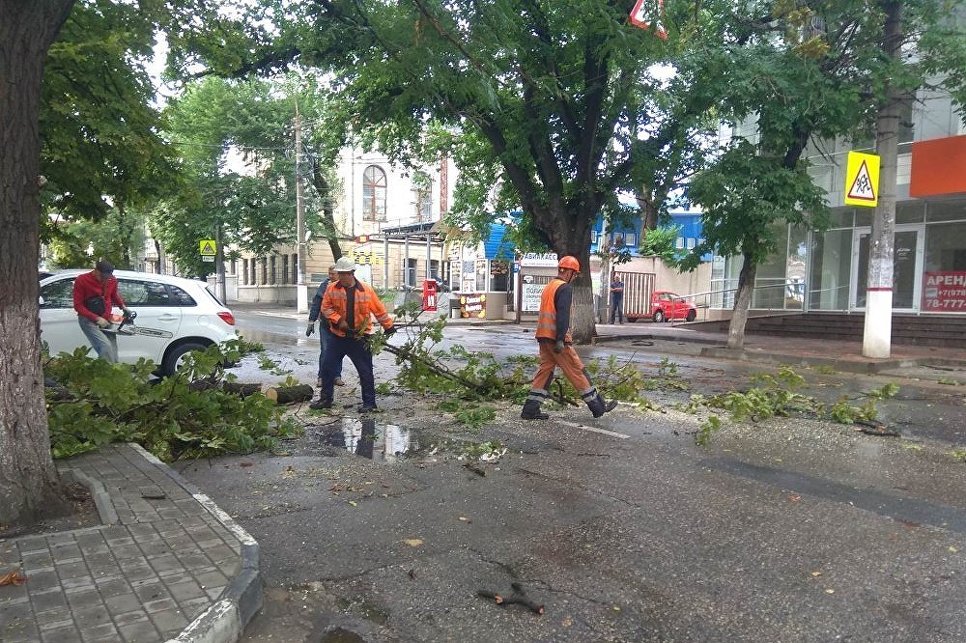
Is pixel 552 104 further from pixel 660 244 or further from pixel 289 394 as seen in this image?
pixel 660 244

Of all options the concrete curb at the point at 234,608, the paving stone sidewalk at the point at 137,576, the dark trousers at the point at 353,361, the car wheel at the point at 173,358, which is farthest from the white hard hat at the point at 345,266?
the concrete curb at the point at 234,608

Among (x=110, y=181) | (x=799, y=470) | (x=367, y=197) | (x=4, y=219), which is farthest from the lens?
(x=367, y=197)

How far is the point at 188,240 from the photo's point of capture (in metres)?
37.8

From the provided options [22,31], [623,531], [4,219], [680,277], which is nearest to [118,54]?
[22,31]

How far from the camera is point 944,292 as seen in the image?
18.2m

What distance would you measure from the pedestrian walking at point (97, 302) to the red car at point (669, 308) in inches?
1044

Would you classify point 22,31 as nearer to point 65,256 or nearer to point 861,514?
point 861,514

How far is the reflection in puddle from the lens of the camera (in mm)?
6176

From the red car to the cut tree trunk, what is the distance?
25470 millimetres

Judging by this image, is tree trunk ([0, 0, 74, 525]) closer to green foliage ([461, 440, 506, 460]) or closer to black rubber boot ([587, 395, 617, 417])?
green foliage ([461, 440, 506, 460])

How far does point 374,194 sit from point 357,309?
40.2 metres

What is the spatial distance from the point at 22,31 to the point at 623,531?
14.9ft

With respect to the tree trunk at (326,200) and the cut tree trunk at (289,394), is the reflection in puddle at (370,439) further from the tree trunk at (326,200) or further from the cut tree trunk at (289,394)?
the tree trunk at (326,200)

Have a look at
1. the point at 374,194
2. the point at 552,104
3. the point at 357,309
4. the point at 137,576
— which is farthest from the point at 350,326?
the point at 374,194
